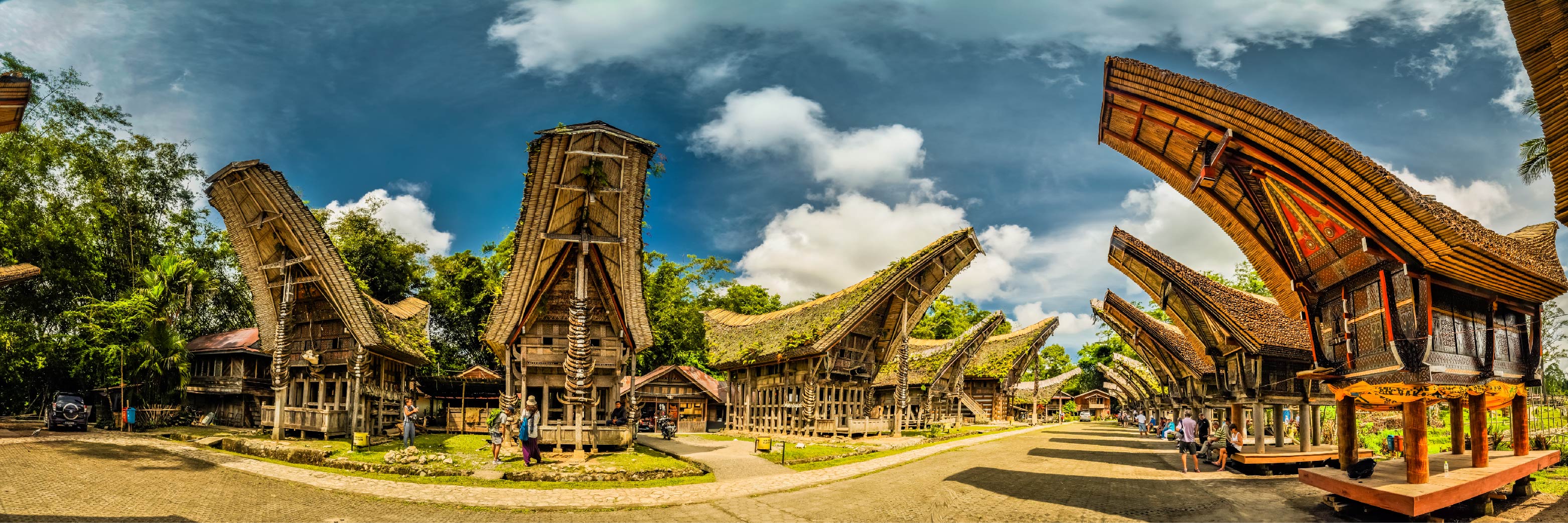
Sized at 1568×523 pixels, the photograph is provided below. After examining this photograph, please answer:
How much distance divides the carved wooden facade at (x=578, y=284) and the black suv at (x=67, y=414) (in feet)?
51.0

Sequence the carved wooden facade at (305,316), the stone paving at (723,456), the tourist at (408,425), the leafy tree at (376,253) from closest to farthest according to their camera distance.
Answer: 1. the stone paving at (723,456)
2. the tourist at (408,425)
3. the carved wooden facade at (305,316)
4. the leafy tree at (376,253)

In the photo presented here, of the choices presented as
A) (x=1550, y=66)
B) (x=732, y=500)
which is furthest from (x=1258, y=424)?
(x=1550, y=66)

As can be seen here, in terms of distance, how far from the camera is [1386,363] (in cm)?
1100

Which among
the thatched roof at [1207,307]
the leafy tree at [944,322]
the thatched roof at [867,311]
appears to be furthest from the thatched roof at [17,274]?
the leafy tree at [944,322]

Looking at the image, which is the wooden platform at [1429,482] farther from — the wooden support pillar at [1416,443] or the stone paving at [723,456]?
the stone paving at [723,456]

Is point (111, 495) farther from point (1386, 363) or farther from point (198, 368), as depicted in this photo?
point (198, 368)

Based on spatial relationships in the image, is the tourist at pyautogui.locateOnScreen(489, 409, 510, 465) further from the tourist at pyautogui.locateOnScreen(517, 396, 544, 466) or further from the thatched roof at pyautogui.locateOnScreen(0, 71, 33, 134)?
the thatched roof at pyautogui.locateOnScreen(0, 71, 33, 134)

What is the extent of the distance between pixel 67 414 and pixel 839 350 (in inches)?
998

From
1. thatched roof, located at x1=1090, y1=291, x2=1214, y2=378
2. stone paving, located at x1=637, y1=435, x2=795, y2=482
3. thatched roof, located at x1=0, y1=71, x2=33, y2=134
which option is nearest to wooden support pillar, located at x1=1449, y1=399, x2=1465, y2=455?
thatched roof, located at x1=1090, y1=291, x2=1214, y2=378

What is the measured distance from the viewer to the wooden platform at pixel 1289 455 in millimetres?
18062

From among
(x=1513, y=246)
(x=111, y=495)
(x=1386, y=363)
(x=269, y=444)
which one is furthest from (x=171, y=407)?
(x=1513, y=246)

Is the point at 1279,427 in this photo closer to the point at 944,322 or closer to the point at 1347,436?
the point at 1347,436

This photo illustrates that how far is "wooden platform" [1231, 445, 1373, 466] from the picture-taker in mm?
18062

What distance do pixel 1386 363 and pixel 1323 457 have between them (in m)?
10.4
